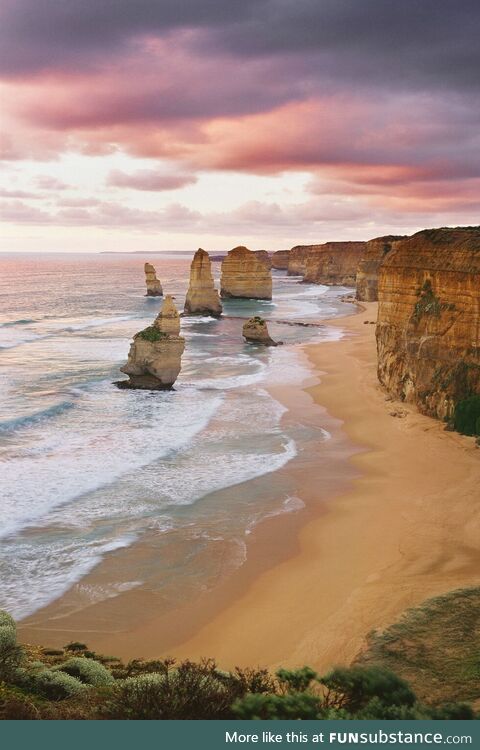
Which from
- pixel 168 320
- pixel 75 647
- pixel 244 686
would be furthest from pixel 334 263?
pixel 244 686

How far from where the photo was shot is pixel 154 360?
36.1 m

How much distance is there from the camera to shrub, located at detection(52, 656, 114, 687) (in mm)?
10188

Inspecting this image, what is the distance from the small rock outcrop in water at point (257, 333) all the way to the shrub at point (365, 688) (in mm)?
47839

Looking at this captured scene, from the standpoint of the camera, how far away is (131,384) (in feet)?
121

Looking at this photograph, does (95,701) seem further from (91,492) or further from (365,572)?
(91,492)

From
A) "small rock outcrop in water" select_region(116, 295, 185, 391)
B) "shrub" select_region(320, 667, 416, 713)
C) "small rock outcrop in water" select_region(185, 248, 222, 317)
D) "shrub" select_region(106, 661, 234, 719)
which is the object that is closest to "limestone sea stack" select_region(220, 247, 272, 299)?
"small rock outcrop in water" select_region(185, 248, 222, 317)

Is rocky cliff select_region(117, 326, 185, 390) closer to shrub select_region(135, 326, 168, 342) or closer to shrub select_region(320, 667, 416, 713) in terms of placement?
shrub select_region(135, 326, 168, 342)

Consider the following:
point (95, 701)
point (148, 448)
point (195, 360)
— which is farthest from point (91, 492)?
point (195, 360)

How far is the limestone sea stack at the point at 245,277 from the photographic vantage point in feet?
317

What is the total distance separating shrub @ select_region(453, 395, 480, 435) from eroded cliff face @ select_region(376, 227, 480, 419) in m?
0.53

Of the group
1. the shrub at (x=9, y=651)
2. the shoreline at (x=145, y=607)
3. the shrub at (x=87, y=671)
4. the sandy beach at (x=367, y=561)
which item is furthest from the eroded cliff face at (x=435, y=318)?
the shrub at (x=9, y=651)

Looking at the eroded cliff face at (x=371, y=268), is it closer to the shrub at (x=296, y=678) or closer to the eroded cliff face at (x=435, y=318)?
the eroded cliff face at (x=435, y=318)

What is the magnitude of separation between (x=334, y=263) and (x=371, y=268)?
5321 cm
